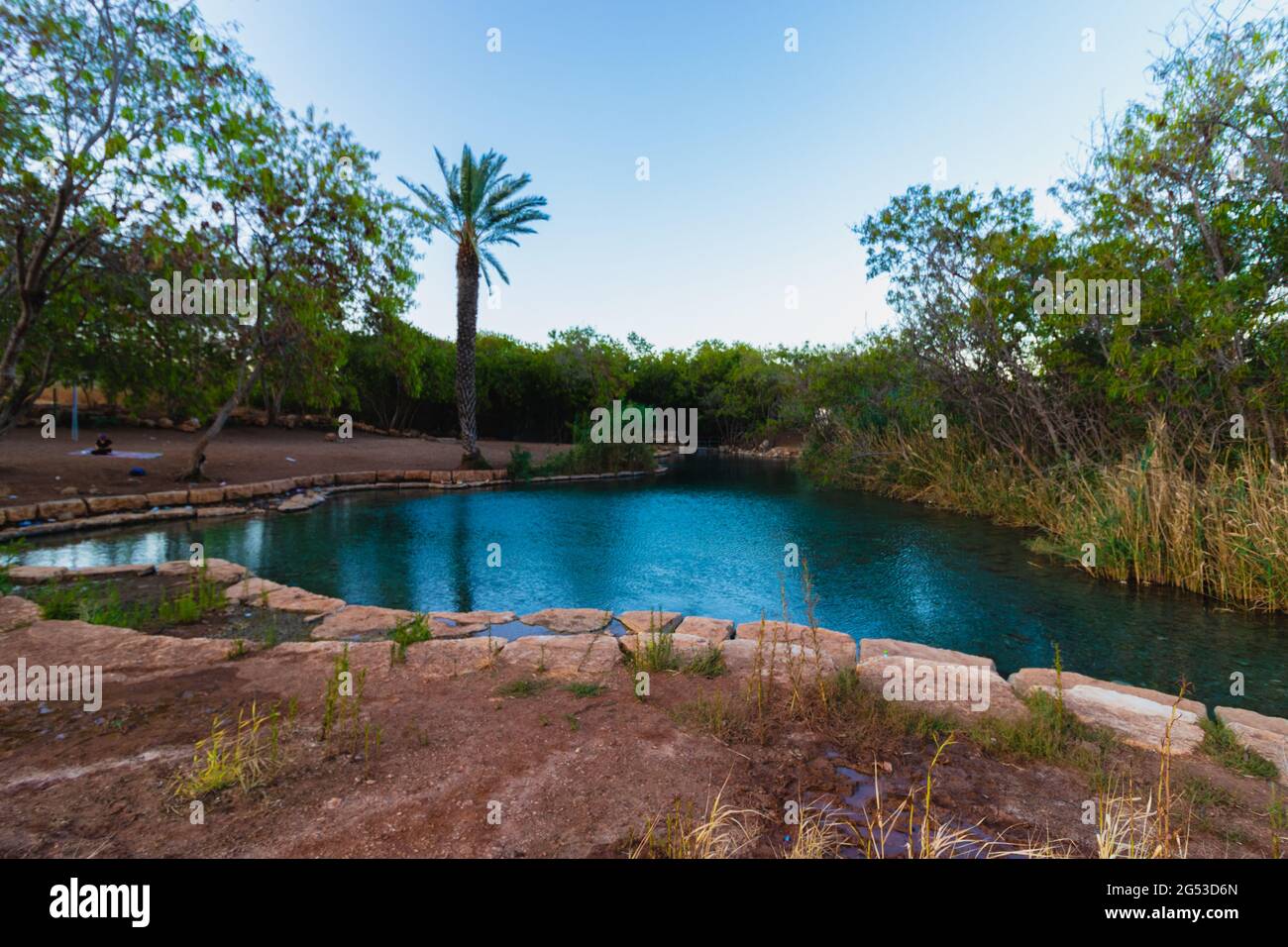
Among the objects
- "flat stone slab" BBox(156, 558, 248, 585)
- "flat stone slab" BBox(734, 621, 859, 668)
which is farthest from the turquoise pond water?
"flat stone slab" BBox(156, 558, 248, 585)

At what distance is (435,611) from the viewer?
222 inches

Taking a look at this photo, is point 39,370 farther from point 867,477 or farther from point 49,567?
point 867,477

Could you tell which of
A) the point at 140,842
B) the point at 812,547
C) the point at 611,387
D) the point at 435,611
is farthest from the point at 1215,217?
the point at 611,387

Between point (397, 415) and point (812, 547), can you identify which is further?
point (397, 415)

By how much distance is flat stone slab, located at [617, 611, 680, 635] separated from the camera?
483cm

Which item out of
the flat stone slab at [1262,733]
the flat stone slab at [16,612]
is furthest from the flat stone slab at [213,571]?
the flat stone slab at [1262,733]

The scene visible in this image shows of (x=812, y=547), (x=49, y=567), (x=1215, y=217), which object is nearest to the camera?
(x=49, y=567)

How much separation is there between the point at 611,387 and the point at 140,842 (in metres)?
25.9

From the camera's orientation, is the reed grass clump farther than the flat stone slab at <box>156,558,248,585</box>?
No

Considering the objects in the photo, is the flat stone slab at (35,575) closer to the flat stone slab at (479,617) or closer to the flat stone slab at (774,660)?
the flat stone slab at (479,617)

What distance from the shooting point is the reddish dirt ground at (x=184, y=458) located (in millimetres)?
10539

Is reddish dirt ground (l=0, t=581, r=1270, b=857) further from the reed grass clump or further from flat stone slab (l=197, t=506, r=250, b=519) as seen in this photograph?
flat stone slab (l=197, t=506, r=250, b=519)

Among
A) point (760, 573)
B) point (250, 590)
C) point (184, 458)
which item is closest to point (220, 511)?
point (184, 458)

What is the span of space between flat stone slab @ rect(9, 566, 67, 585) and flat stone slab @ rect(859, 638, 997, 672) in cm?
779
